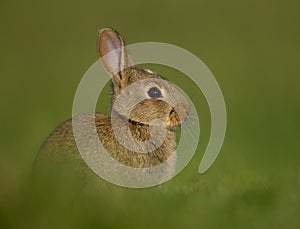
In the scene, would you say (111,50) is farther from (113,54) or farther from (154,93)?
(154,93)

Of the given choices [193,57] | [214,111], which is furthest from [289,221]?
[193,57]

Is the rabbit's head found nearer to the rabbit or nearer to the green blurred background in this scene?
the rabbit

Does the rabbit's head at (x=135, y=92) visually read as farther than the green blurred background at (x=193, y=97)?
Yes

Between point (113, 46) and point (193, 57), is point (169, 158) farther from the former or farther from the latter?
point (193, 57)

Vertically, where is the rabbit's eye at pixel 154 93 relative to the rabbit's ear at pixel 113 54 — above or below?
below

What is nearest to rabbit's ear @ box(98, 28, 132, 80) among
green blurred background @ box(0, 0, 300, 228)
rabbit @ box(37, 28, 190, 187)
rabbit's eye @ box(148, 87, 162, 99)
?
rabbit @ box(37, 28, 190, 187)

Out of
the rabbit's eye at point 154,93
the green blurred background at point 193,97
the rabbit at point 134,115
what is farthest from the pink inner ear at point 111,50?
the green blurred background at point 193,97

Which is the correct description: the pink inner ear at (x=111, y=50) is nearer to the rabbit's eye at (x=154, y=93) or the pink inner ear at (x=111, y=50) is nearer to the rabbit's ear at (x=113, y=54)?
the rabbit's ear at (x=113, y=54)
